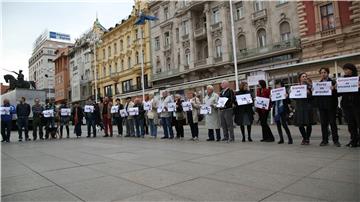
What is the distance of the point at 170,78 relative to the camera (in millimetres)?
42062

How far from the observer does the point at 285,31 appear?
29.5 metres

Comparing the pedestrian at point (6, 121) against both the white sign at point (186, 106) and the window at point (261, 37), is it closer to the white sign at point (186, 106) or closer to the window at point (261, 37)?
the white sign at point (186, 106)

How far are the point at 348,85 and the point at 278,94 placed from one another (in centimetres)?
191

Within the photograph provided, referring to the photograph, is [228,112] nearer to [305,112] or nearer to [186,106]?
[186,106]

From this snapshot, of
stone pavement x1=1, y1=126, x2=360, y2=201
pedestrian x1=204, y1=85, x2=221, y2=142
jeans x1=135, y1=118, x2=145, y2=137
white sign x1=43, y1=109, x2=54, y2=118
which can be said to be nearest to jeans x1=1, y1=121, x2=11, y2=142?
white sign x1=43, y1=109, x2=54, y2=118

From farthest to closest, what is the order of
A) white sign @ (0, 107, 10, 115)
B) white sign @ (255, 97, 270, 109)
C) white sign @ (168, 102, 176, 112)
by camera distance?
white sign @ (0, 107, 10, 115), white sign @ (168, 102, 176, 112), white sign @ (255, 97, 270, 109)

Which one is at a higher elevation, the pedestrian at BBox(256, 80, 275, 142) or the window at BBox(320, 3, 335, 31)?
the window at BBox(320, 3, 335, 31)

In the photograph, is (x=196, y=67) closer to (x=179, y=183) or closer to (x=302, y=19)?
(x=302, y=19)

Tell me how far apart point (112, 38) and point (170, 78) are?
19824 mm

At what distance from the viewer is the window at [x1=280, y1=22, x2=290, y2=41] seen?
1148 inches

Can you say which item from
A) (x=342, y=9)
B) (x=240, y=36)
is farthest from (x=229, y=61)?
(x=342, y=9)

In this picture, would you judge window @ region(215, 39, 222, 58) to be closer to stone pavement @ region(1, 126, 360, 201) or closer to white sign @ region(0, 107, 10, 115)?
white sign @ region(0, 107, 10, 115)

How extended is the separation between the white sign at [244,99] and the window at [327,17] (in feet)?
65.2

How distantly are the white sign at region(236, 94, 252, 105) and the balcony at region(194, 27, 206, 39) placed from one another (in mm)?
28766
